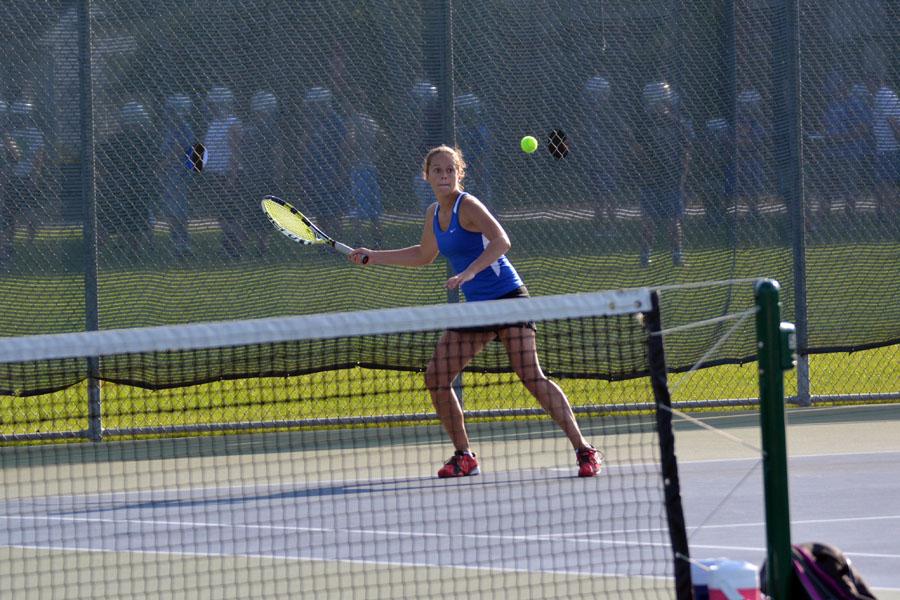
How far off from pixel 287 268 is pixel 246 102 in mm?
954

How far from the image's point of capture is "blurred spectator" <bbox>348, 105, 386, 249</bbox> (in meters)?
8.47

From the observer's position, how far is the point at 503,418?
8.46 meters

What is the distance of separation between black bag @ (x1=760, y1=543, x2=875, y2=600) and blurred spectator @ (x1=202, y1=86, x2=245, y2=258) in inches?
199

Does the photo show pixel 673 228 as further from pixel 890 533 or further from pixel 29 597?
pixel 29 597

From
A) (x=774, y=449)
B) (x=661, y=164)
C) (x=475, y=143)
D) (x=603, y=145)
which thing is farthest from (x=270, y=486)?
(x=774, y=449)

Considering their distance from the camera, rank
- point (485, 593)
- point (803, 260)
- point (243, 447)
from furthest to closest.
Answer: point (803, 260) < point (243, 447) < point (485, 593)

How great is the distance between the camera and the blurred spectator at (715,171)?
8.80 m

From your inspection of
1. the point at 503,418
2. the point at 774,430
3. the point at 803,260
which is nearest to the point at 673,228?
the point at 803,260

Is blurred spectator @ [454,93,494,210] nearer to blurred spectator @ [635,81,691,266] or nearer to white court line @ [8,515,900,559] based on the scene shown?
blurred spectator @ [635,81,691,266]

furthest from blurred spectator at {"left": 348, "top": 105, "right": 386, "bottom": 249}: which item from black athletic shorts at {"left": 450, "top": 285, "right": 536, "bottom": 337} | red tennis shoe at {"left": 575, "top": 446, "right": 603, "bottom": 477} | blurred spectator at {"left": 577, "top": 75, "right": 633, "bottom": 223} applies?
red tennis shoe at {"left": 575, "top": 446, "right": 603, "bottom": 477}

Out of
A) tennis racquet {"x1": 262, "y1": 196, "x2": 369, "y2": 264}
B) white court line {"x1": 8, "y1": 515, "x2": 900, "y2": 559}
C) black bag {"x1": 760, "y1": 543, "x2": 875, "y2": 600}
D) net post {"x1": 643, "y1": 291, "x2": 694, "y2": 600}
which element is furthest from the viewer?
tennis racquet {"x1": 262, "y1": 196, "x2": 369, "y2": 264}

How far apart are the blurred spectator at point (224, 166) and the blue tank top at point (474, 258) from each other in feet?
6.26

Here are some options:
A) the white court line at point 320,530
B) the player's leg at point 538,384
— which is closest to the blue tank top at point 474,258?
the player's leg at point 538,384

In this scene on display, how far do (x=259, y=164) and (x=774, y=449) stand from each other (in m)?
5.10
